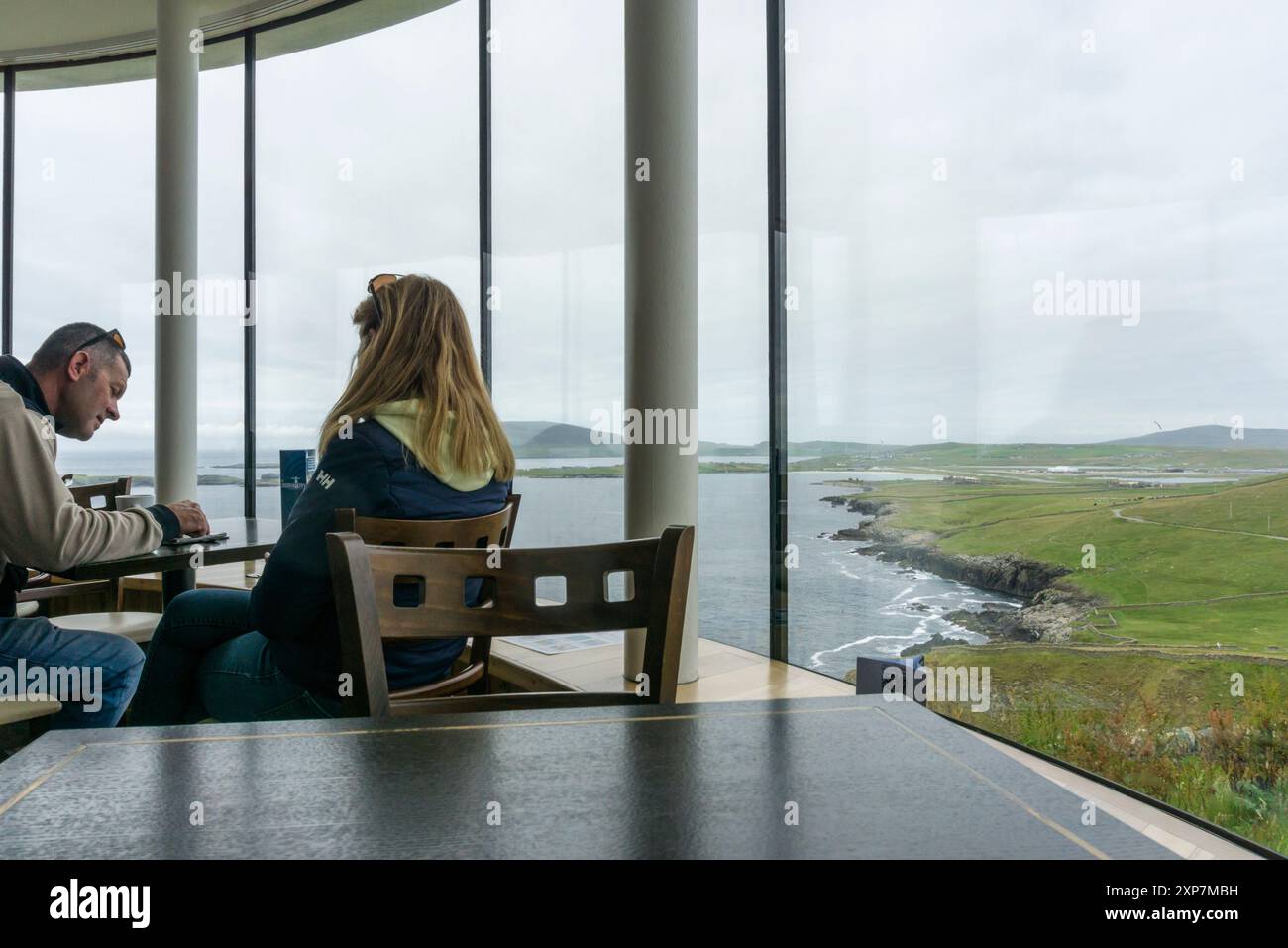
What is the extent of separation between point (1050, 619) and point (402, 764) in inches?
97.1

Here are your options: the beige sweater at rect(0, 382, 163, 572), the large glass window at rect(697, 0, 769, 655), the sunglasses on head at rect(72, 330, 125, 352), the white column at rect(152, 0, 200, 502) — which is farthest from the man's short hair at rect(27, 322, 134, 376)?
the white column at rect(152, 0, 200, 502)

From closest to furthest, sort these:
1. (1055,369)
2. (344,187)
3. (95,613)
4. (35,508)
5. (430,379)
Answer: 1. (430,379)
2. (35,508)
3. (1055,369)
4. (95,613)
5. (344,187)

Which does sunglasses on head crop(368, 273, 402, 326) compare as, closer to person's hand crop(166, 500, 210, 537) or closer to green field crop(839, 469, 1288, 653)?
person's hand crop(166, 500, 210, 537)

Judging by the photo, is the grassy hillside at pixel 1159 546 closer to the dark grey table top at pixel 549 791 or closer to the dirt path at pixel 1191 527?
the dirt path at pixel 1191 527

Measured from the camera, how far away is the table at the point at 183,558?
2084mm

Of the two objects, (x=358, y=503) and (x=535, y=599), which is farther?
(x=358, y=503)

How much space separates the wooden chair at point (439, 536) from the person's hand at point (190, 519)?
3.33ft

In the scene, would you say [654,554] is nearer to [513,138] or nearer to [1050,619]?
[1050,619]

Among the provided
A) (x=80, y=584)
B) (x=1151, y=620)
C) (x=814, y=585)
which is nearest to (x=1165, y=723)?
(x=1151, y=620)

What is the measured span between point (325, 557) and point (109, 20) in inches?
230

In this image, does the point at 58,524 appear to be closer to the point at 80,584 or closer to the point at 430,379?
the point at 430,379

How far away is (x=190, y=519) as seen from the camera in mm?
2318

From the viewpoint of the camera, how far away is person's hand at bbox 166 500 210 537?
2.29 metres

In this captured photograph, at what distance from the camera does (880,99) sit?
10.1 feet
